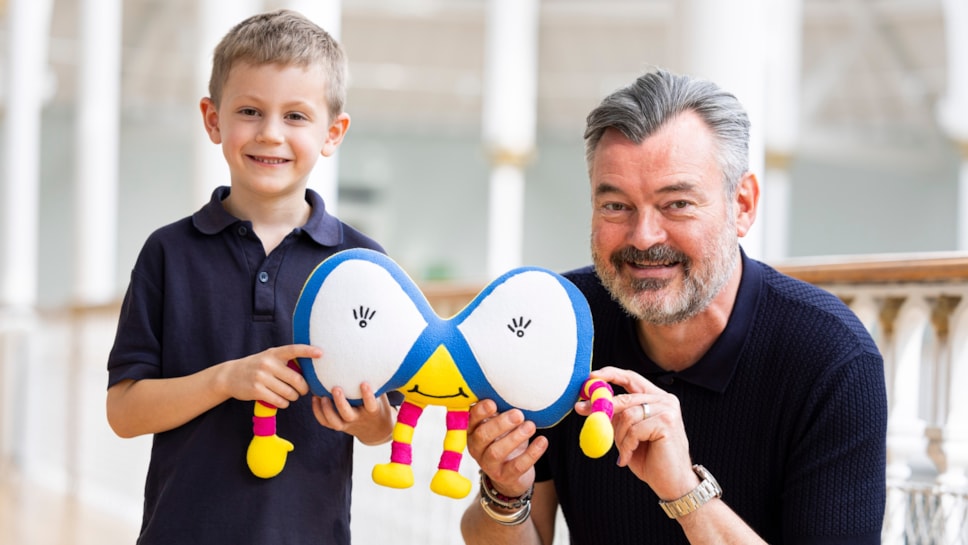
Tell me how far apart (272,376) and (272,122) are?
338 mm

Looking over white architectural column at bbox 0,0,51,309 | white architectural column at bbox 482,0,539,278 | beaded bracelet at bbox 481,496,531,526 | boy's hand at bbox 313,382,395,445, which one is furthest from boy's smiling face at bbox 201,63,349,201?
white architectural column at bbox 482,0,539,278

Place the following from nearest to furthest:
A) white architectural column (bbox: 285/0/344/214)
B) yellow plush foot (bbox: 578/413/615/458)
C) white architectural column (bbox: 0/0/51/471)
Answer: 1. yellow plush foot (bbox: 578/413/615/458)
2. white architectural column (bbox: 285/0/344/214)
3. white architectural column (bbox: 0/0/51/471)

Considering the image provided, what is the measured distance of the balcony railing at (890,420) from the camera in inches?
73.2

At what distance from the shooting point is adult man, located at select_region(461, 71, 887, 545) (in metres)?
1.29

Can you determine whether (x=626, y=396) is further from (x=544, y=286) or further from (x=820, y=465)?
(x=820, y=465)

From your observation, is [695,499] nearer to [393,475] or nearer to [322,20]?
[393,475]

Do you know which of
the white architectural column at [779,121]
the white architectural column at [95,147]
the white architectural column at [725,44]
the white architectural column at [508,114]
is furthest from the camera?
the white architectural column at [779,121]

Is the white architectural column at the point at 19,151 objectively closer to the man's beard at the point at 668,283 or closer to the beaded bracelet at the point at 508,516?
the beaded bracelet at the point at 508,516

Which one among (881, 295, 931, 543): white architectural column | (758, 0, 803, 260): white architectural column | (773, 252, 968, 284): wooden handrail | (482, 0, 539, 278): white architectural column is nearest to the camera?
(773, 252, 968, 284): wooden handrail

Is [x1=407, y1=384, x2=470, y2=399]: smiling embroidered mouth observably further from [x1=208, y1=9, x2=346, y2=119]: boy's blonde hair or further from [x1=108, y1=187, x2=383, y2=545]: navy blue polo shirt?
[x1=208, y1=9, x2=346, y2=119]: boy's blonde hair

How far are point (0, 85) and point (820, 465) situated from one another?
448 inches

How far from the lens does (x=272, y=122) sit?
139 centimetres

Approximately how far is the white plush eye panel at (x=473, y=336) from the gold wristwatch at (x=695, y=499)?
180mm

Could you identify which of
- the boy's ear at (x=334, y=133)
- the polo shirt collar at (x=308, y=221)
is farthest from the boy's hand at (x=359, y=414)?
the boy's ear at (x=334, y=133)
